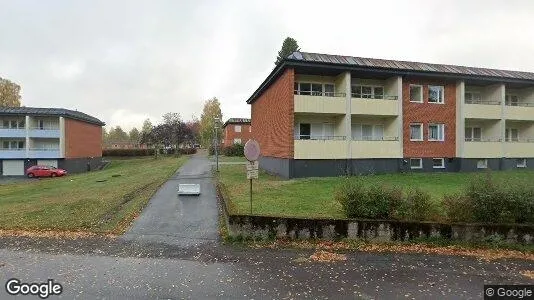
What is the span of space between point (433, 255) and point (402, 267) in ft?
4.55

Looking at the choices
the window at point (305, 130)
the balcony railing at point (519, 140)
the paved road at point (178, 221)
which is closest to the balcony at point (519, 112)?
the balcony railing at point (519, 140)

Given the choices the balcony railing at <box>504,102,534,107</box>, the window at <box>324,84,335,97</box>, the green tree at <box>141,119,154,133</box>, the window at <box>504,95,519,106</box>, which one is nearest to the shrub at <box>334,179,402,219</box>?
the window at <box>324,84,335,97</box>

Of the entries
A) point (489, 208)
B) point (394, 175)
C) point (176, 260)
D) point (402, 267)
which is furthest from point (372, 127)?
point (176, 260)

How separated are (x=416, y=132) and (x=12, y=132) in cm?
4811

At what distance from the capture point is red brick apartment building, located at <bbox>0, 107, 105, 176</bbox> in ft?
136

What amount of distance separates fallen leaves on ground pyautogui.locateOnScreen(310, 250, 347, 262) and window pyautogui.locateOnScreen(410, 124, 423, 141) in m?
19.1

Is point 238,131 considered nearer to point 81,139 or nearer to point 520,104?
point 81,139

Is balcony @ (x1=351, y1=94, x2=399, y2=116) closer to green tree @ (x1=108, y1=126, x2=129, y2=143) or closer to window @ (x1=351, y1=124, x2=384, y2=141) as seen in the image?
window @ (x1=351, y1=124, x2=384, y2=141)

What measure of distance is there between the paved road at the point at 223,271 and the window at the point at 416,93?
19.2 m

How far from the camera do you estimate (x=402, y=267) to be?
23.4 feet

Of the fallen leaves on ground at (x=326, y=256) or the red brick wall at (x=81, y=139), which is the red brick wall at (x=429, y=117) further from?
the red brick wall at (x=81, y=139)

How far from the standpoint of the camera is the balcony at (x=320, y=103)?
69.4 feet

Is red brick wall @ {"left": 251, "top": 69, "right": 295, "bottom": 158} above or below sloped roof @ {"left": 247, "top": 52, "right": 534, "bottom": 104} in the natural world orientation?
below

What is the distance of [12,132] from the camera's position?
4159 centimetres
